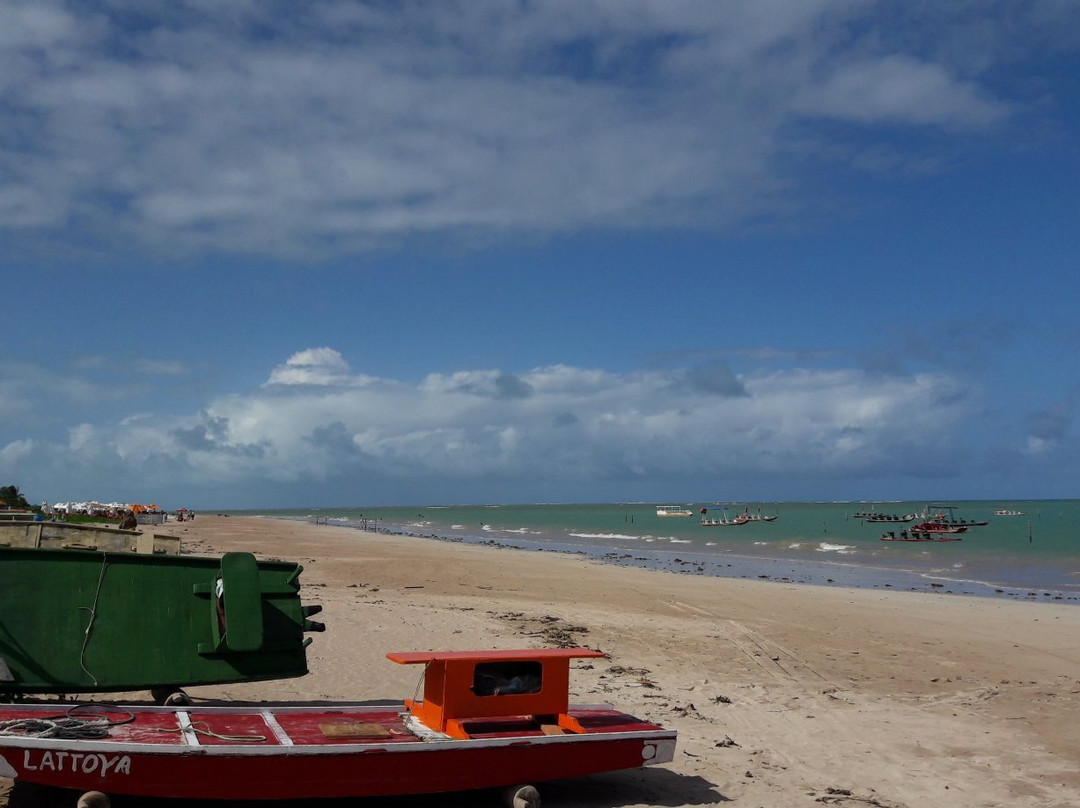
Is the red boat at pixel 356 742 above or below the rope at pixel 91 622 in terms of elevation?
below

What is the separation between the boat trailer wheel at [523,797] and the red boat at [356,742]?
0.13 feet

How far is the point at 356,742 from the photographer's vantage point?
728cm

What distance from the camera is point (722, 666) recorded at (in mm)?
14000

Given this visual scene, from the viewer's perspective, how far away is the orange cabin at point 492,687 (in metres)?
7.74

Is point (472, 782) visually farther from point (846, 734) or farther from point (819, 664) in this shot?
point (819, 664)

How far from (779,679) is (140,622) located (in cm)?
887

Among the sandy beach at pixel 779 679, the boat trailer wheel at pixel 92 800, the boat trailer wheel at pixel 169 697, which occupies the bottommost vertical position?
the sandy beach at pixel 779 679

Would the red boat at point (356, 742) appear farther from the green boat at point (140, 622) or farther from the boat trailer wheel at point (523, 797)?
the green boat at point (140, 622)

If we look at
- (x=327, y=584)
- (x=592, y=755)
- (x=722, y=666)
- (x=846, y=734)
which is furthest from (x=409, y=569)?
(x=592, y=755)

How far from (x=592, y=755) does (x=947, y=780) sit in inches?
149

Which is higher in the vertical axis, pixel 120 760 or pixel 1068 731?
pixel 120 760

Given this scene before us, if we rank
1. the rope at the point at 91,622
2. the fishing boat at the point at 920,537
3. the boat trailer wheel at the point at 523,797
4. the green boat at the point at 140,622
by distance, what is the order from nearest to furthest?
the boat trailer wheel at the point at 523,797 → the green boat at the point at 140,622 → the rope at the point at 91,622 → the fishing boat at the point at 920,537

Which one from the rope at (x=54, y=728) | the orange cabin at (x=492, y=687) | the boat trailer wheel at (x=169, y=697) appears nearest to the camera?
the rope at (x=54, y=728)

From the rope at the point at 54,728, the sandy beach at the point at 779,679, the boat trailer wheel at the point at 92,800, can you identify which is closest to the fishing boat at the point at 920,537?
the sandy beach at the point at 779,679
